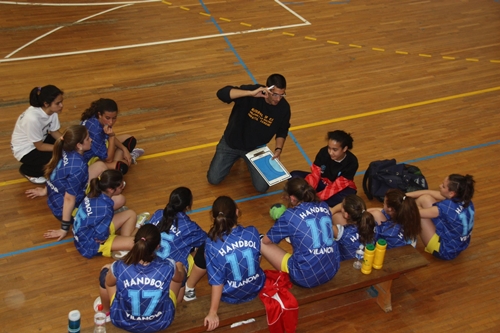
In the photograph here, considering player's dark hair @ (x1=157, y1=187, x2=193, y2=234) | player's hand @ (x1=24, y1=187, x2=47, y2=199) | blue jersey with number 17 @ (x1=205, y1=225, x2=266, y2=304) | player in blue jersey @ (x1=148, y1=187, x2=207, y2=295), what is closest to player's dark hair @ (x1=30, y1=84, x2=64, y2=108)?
player's hand @ (x1=24, y1=187, x2=47, y2=199)

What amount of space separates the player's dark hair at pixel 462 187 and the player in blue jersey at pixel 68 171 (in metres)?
3.71

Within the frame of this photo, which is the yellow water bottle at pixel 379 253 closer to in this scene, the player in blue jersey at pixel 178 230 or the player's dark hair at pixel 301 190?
the player's dark hair at pixel 301 190

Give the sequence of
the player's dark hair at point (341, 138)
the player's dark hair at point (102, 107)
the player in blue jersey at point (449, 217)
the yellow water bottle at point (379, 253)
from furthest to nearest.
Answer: the player's dark hair at point (102, 107), the player's dark hair at point (341, 138), the player in blue jersey at point (449, 217), the yellow water bottle at point (379, 253)

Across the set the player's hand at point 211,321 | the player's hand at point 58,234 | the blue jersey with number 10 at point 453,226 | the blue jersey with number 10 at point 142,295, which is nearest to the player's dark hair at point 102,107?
the player's hand at point 58,234

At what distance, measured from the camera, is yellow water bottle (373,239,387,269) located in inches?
231

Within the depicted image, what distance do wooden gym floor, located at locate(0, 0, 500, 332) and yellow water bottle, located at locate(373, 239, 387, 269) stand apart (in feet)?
1.68

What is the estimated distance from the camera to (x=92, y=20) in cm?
1155

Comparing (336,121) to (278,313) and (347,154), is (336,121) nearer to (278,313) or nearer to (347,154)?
(347,154)

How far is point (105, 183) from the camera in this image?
620cm

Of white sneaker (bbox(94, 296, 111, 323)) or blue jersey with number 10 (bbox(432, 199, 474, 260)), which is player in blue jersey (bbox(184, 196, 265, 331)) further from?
blue jersey with number 10 (bbox(432, 199, 474, 260))

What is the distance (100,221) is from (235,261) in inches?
65.8

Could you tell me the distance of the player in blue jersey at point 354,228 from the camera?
6.04 m

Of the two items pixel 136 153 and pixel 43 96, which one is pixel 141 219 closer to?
pixel 136 153

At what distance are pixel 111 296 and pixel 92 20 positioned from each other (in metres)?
7.35
